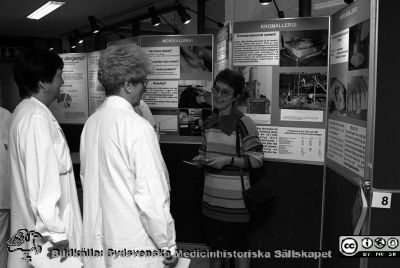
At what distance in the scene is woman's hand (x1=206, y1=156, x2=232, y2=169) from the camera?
2441 millimetres

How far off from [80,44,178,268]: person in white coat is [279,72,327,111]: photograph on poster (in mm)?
1300

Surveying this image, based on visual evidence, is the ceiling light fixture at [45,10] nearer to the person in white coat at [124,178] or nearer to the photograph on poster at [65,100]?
the photograph on poster at [65,100]

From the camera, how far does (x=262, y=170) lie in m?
2.72

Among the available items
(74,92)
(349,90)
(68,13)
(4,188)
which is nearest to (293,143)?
(349,90)

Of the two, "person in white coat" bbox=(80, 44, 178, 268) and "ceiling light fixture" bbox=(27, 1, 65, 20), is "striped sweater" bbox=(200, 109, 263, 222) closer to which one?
"person in white coat" bbox=(80, 44, 178, 268)

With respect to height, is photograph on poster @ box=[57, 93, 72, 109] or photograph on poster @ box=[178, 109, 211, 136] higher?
photograph on poster @ box=[57, 93, 72, 109]

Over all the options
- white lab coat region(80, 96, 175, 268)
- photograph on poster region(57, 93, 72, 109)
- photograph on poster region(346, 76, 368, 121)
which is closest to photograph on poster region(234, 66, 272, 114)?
photograph on poster region(346, 76, 368, 121)

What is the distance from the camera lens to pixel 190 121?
3605 millimetres

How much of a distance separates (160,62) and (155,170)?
2.21 metres

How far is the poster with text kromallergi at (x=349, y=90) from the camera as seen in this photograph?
6.01 ft

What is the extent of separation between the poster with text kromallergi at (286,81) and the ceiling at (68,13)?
172 inches

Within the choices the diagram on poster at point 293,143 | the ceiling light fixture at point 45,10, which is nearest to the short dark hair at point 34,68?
the diagram on poster at point 293,143

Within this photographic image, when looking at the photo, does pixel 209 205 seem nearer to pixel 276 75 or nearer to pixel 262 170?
pixel 262 170

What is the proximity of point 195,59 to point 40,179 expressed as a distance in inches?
83.5
